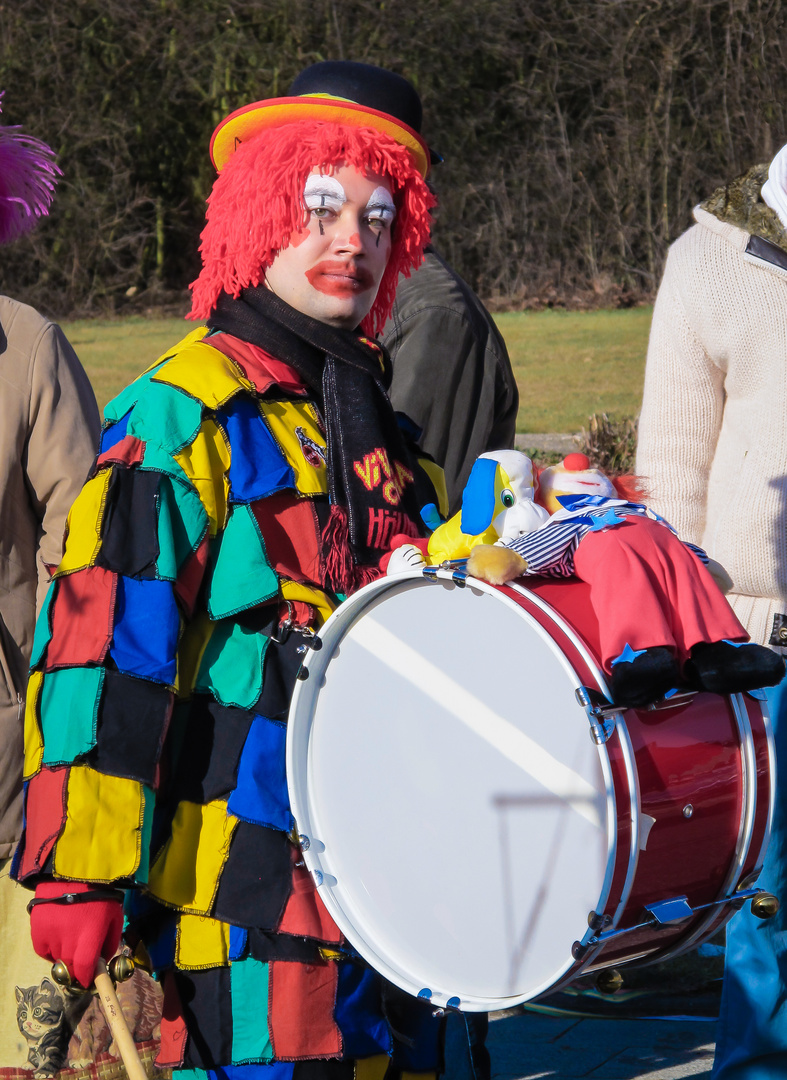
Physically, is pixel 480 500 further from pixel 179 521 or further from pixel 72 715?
pixel 72 715

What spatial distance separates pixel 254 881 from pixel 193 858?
0.09 m

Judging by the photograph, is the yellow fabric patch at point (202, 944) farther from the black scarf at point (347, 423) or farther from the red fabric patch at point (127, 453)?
the red fabric patch at point (127, 453)

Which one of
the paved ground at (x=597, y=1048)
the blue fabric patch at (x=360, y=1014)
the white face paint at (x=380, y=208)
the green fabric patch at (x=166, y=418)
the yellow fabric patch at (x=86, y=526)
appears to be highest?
the white face paint at (x=380, y=208)

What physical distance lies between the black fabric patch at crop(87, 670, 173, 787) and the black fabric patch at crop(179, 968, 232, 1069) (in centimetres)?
31

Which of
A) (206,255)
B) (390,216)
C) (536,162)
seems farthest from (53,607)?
(536,162)

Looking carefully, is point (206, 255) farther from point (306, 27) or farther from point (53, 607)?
point (306, 27)

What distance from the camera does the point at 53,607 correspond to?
5.82 feet

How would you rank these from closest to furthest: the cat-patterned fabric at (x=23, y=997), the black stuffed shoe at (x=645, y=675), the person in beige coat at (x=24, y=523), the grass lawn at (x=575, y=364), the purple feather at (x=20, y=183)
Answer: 1. the black stuffed shoe at (x=645, y=675)
2. the person in beige coat at (x=24, y=523)
3. the cat-patterned fabric at (x=23, y=997)
4. the purple feather at (x=20, y=183)
5. the grass lawn at (x=575, y=364)

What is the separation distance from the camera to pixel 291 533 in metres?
1.88

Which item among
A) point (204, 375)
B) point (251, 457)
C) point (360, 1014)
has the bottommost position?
point (360, 1014)

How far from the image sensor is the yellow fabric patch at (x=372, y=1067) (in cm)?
187

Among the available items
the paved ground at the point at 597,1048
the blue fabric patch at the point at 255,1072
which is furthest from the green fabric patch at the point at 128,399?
the paved ground at the point at 597,1048

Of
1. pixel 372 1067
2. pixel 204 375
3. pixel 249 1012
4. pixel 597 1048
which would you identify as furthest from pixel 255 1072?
pixel 597 1048

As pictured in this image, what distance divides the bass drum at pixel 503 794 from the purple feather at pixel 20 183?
1521 millimetres
